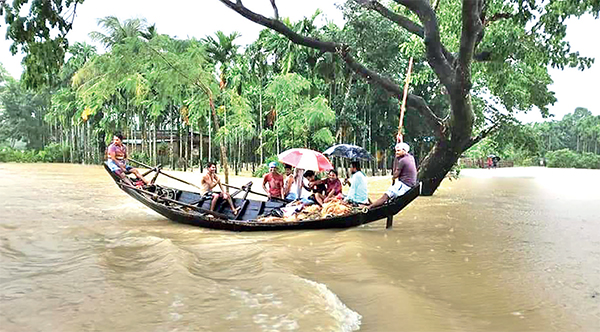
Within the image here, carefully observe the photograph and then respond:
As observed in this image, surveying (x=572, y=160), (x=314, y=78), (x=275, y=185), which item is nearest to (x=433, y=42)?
(x=275, y=185)

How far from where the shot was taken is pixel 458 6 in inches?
492

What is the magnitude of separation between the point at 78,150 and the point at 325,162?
1424 inches

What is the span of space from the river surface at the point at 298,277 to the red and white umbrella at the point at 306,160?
4.46 feet

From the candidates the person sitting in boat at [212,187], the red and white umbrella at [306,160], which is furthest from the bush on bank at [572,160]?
the person sitting in boat at [212,187]

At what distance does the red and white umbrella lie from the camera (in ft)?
30.5

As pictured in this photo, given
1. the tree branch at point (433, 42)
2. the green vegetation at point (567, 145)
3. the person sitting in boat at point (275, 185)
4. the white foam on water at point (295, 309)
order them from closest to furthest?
1. the white foam on water at point (295, 309)
2. the person sitting in boat at point (275, 185)
3. the tree branch at point (433, 42)
4. the green vegetation at point (567, 145)

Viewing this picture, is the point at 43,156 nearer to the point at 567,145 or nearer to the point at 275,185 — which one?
the point at 275,185

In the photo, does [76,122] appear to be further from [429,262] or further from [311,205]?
[429,262]

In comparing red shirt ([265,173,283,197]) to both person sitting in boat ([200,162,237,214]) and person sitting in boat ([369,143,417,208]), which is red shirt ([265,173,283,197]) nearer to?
person sitting in boat ([200,162,237,214])

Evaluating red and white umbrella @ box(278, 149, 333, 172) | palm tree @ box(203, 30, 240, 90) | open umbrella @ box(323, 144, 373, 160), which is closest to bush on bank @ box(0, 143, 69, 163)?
palm tree @ box(203, 30, 240, 90)

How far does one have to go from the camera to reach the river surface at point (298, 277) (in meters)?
4.29

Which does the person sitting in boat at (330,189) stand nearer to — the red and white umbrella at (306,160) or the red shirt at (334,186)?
the red shirt at (334,186)

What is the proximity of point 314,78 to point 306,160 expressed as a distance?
16814mm

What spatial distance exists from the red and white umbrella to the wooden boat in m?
0.82
